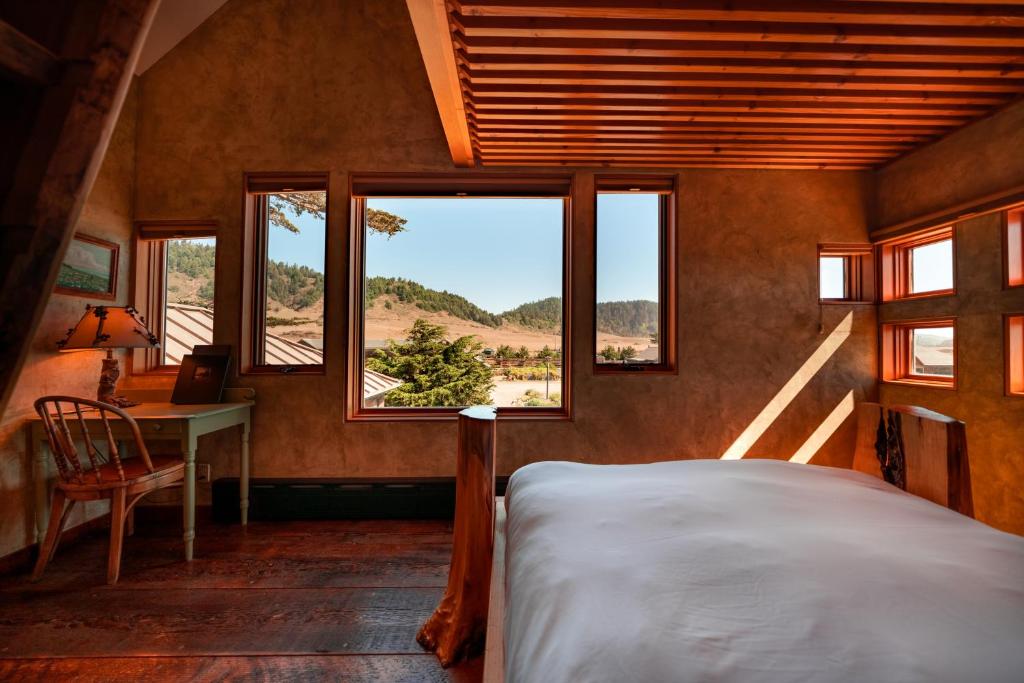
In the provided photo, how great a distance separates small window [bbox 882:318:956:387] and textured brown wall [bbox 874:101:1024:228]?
0.74 meters

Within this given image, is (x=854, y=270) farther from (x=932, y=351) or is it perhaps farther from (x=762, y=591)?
(x=762, y=591)

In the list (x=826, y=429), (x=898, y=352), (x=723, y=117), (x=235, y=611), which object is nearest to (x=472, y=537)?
(x=235, y=611)

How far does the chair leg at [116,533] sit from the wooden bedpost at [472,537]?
179cm

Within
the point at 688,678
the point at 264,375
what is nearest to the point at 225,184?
the point at 264,375

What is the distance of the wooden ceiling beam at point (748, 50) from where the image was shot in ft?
6.66

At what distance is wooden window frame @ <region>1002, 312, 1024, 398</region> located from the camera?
7.86 feet

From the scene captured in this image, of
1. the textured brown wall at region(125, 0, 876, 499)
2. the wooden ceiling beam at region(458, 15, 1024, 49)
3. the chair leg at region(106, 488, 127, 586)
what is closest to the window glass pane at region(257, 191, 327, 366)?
the textured brown wall at region(125, 0, 876, 499)

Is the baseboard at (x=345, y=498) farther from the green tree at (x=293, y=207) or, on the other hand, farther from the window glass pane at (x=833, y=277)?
the window glass pane at (x=833, y=277)

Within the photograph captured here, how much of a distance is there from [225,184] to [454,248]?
167cm

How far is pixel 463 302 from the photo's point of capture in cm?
343

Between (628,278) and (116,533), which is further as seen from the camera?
(628,278)

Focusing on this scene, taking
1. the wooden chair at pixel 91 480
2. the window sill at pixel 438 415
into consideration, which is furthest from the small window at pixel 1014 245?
the wooden chair at pixel 91 480

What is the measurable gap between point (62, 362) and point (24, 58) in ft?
10.3

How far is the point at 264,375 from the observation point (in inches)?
125
